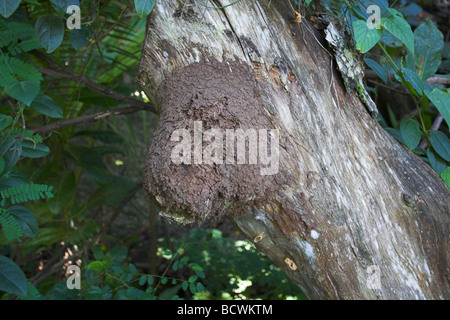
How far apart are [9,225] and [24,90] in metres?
0.53

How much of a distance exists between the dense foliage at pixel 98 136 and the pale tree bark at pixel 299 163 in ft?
0.65

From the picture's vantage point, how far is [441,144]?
1.88 meters

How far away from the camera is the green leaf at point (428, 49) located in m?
1.98

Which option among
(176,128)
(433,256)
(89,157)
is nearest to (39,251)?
(89,157)

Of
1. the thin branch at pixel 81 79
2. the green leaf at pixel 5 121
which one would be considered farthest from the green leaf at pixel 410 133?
the green leaf at pixel 5 121

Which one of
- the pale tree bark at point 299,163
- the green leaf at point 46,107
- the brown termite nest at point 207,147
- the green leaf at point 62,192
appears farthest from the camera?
the green leaf at point 62,192

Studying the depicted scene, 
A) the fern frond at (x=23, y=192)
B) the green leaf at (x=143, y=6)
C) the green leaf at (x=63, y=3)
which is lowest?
the fern frond at (x=23, y=192)

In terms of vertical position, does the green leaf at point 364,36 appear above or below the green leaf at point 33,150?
above

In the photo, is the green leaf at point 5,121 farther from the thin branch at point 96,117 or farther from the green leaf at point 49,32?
the green leaf at point 49,32

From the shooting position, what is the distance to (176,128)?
131 cm

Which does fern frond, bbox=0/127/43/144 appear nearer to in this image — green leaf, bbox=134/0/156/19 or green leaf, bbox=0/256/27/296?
green leaf, bbox=0/256/27/296

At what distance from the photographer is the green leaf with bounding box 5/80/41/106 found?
1.44 m

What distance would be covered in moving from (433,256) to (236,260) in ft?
4.73

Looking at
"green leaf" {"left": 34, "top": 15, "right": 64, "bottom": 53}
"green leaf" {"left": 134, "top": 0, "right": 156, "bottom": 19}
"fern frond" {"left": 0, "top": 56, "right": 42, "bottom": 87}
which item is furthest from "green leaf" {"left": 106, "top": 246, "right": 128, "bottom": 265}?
Answer: "green leaf" {"left": 134, "top": 0, "right": 156, "bottom": 19}
